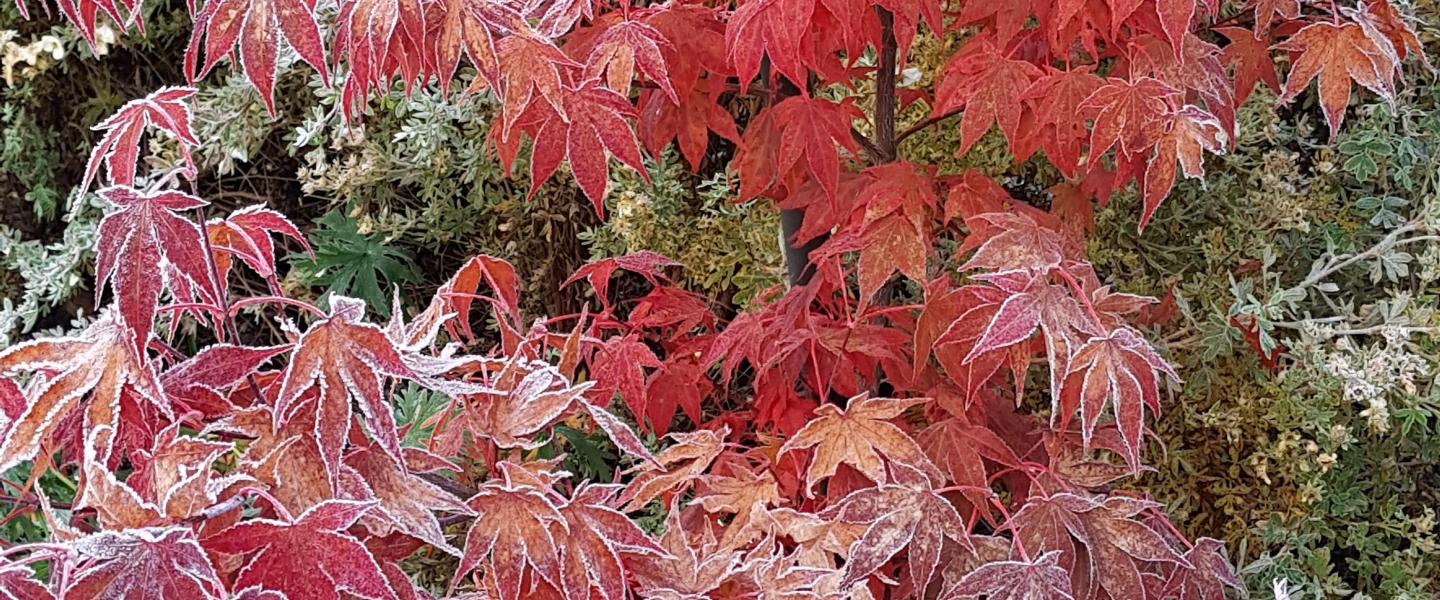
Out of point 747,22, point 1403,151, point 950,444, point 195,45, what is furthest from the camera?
point 1403,151

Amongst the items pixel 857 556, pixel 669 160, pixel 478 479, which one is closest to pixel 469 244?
pixel 669 160

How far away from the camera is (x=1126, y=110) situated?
1.04m

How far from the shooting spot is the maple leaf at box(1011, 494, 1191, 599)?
38.5 inches

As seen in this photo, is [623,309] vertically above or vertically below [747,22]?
below

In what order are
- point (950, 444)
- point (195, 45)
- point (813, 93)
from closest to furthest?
1. point (195, 45)
2. point (950, 444)
3. point (813, 93)

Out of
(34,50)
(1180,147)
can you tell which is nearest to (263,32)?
(1180,147)

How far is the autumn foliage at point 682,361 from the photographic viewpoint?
64 centimetres

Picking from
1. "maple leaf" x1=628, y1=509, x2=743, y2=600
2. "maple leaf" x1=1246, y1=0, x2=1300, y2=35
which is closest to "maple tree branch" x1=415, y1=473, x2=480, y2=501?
"maple leaf" x1=628, y1=509, x2=743, y2=600

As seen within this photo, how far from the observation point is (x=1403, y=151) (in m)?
1.54

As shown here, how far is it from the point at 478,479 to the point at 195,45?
0.45 metres

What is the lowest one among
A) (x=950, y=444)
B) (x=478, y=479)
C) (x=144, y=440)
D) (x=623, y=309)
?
(x=623, y=309)

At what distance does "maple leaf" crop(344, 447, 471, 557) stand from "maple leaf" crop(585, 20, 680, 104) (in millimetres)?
450

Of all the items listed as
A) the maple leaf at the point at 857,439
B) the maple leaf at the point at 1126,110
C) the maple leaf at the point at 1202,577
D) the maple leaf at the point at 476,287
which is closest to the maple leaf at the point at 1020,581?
the maple leaf at the point at 857,439

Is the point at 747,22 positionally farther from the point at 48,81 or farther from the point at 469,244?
the point at 48,81
